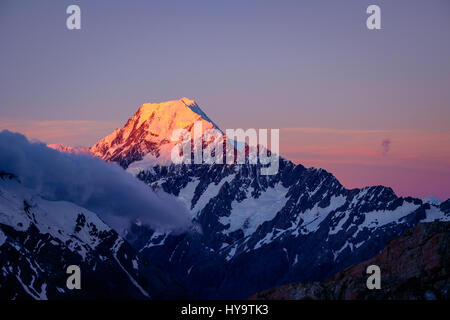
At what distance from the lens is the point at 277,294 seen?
647 ft
